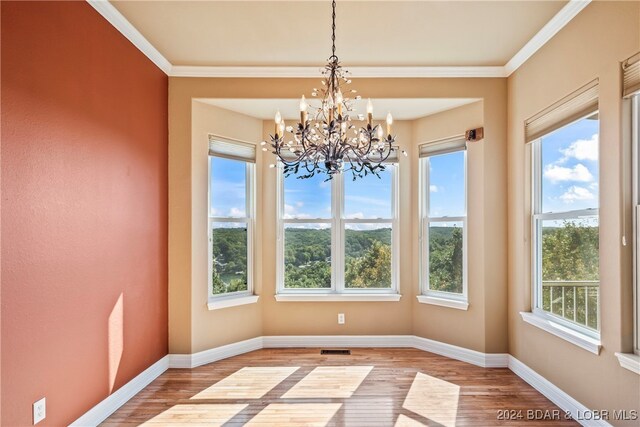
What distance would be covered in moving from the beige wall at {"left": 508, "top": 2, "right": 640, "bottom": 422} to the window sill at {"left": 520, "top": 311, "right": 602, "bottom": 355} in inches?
2.0

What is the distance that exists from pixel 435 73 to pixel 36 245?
3453 mm

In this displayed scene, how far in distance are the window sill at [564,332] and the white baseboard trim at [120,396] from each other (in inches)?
130

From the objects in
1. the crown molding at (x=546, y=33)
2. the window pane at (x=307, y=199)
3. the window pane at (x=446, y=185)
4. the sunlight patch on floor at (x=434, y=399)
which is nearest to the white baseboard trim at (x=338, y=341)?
the sunlight patch on floor at (x=434, y=399)

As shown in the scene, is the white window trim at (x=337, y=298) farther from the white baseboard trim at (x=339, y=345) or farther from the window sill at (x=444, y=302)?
the white baseboard trim at (x=339, y=345)

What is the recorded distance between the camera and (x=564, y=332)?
2.56m

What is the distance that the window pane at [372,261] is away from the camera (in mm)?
4176

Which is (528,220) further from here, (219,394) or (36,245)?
(36,245)

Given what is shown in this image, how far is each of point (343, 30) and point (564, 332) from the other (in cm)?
279

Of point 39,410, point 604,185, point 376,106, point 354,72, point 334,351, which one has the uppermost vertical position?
point 354,72

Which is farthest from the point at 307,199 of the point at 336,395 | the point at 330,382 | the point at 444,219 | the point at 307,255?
the point at 336,395

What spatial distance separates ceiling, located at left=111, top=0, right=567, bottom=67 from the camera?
100.0 inches

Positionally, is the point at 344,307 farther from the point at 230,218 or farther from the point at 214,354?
the point at 230,218

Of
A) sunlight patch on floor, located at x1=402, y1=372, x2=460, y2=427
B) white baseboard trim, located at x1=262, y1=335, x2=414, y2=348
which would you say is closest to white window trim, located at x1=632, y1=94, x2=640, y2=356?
sunlight patch on floor, located at x1=402, y1=372, x2=460, y2=427

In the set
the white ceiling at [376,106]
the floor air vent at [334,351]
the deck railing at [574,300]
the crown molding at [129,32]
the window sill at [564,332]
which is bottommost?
the floor air vent at [334,351]
